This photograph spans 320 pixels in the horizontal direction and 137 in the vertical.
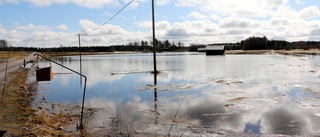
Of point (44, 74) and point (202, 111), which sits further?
point (202, 111)

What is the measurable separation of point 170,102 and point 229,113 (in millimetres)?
3269

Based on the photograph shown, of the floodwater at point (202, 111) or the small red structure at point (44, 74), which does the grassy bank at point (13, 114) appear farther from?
the floodwater at point (202, 111)

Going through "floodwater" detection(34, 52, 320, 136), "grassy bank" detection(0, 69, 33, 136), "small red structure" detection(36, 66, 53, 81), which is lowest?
"floodwater" detection(34, 52, 320, 136)

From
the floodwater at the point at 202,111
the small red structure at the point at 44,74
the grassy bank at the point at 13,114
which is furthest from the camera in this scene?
the small red structure at the point at 44,74

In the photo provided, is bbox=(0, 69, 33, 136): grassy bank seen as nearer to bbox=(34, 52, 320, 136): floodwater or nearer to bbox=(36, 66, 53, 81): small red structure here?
bbox=(36, 66, 53, 81): small red structure

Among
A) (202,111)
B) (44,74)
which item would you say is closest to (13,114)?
(44,74)

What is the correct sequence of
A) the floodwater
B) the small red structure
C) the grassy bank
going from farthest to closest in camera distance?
the small red structure → the floodwater → the grassy bank

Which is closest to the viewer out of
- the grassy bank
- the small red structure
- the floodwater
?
the grassy bank

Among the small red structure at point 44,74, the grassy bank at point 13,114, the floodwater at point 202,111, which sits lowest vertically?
the floodwater at point 202,111

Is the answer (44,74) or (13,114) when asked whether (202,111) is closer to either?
(44,74)

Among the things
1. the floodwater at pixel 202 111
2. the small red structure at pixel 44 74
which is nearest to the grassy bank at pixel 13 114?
the small red structure at pixel 44 74

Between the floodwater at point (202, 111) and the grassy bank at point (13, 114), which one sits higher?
the grassy bank at point (13, 114)

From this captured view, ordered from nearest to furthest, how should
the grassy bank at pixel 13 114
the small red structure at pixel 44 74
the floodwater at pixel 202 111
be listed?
the grassy bank at pixel 13 114, the floodwater at pixel 202 111, the small red structure at pixel 44 74

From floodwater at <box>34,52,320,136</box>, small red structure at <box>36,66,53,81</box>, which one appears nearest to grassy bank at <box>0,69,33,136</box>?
small red structure at <box>36,66,53,81</box>
